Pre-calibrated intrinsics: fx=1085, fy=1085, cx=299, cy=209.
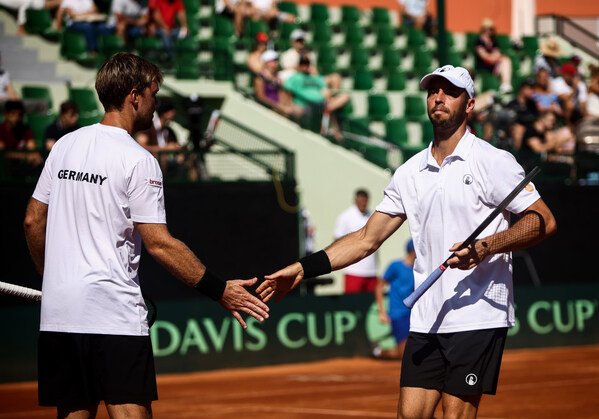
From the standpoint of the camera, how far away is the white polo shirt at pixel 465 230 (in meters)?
5.63

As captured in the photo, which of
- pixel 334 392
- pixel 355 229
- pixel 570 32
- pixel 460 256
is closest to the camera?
pixel 460 256

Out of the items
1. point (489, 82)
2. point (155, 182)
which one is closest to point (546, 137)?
point (489, 82)

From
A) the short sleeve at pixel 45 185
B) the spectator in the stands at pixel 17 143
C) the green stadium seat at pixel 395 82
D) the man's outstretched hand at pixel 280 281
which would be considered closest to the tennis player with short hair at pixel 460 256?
the man's outstretched hand at pixel 280 281

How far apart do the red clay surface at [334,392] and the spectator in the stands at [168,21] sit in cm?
648

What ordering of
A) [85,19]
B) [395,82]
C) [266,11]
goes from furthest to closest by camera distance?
[395,82] < [266,11] < [85,19]

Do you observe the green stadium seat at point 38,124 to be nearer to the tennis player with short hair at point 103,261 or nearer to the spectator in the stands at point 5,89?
the spectator in the stands at point 5,89

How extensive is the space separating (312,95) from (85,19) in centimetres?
414

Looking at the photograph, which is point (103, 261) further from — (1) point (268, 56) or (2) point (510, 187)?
(1) point (268, 56)

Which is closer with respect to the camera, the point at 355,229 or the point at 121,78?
the point at 121,78

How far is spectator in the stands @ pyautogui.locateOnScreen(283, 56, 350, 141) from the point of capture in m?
18.8

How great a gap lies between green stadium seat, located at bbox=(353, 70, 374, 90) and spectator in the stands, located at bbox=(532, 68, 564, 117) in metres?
3.23

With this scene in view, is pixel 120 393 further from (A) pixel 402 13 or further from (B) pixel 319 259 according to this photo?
(A) pixel 402 13

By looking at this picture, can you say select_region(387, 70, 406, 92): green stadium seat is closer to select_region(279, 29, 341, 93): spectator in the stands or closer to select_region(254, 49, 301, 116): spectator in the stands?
select_region(279, 29, 341, 93): spectator in the stands

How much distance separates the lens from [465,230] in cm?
568
